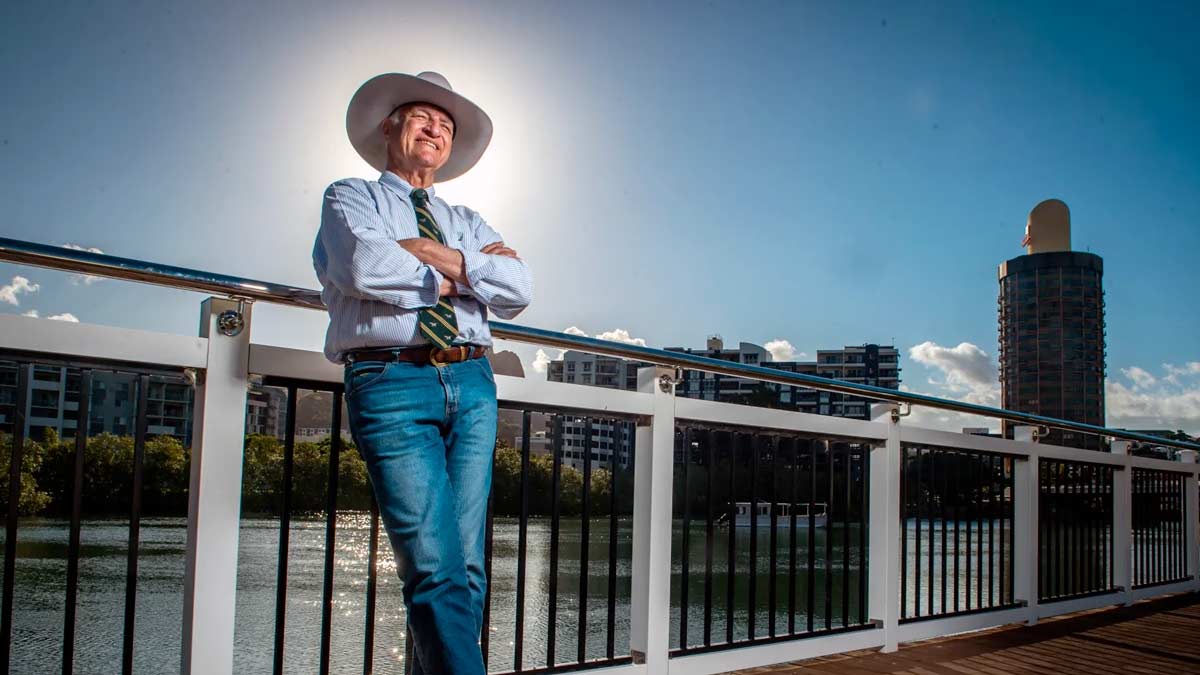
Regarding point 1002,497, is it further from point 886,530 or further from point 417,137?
point 417,137

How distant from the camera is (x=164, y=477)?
2.08m

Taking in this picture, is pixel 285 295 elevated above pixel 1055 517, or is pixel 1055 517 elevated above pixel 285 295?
pixel 285 295

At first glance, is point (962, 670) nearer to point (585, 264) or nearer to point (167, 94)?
point (167, 94)

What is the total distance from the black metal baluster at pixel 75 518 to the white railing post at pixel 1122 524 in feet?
15.4

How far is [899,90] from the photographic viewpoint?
65625mm

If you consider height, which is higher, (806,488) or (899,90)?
(899,90)

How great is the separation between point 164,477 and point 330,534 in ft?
1.95

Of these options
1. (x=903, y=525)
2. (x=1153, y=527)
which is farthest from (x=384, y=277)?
(x=1153, y=527)

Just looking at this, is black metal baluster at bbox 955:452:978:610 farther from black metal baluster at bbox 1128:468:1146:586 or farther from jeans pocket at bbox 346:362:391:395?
jeans pocket at bbox 346:362:391:395

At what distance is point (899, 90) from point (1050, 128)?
22186mm

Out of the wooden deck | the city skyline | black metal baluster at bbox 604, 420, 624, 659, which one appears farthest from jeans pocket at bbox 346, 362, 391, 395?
the city skyline

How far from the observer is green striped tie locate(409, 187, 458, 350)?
144 cm

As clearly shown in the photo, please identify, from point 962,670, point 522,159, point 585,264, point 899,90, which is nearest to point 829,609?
point 962,670

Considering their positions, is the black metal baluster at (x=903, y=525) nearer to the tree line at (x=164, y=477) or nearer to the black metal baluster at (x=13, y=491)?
the tree line at (x=164, y=477)
